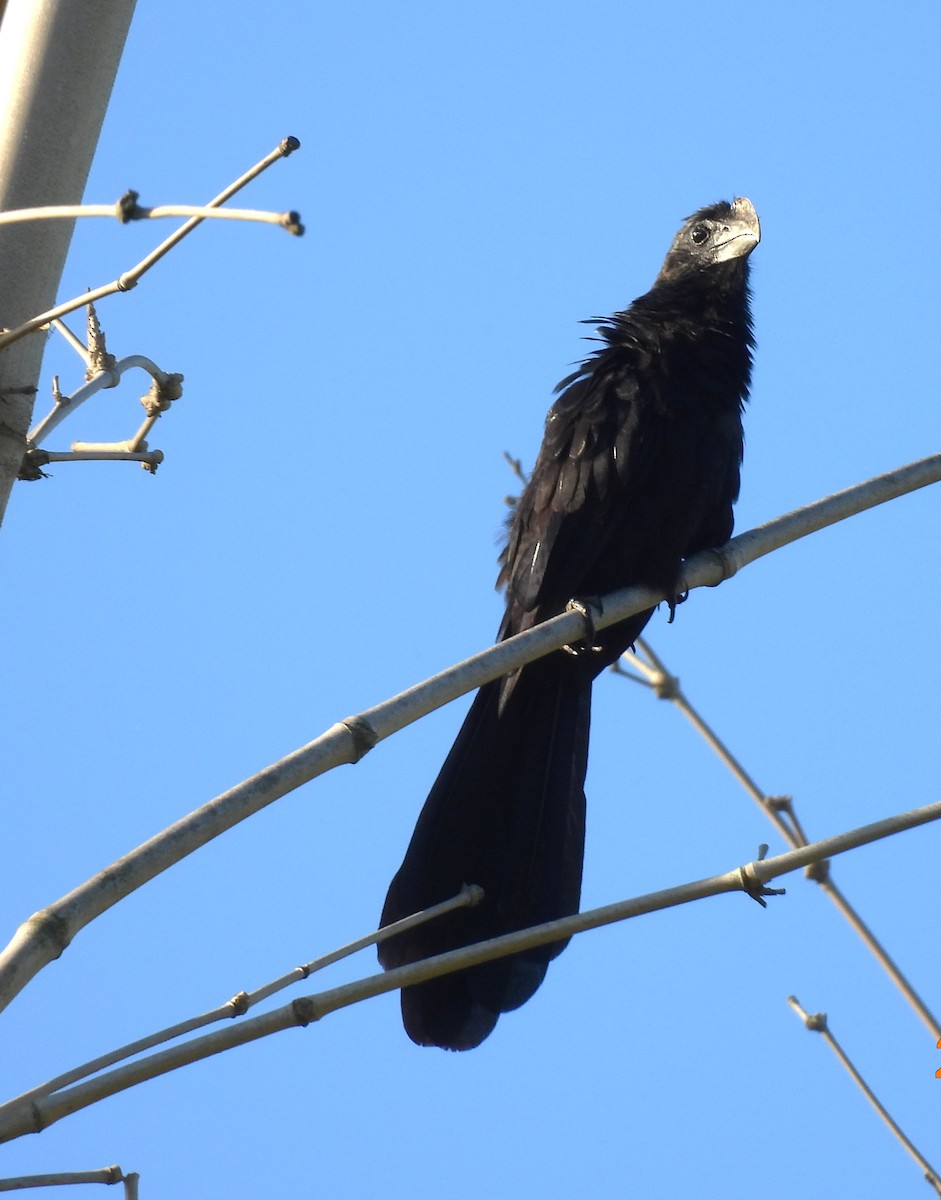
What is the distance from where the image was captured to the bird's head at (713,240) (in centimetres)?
518

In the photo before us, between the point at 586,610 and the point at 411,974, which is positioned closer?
the point at 411,974

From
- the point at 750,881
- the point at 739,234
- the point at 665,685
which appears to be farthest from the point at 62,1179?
the point at 739,234

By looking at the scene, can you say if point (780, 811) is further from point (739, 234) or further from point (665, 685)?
point (739, 234)

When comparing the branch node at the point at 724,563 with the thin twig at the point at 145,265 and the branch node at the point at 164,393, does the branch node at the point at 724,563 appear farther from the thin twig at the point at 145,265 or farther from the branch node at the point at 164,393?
the thin twig at the point at 145,265

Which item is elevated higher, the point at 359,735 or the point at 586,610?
the point at 586,610

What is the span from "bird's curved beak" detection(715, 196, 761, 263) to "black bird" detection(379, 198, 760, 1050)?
0.13 m

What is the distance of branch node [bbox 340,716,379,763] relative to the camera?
219cm

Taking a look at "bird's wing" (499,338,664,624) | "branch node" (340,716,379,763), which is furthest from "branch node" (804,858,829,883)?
"bird's wing" (499,338,664,624)

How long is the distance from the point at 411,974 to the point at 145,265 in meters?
1.08

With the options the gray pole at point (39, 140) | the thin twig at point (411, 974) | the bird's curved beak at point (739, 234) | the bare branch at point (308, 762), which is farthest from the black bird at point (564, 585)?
the gray pole at point (39, 140)

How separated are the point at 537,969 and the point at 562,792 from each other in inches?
24.5

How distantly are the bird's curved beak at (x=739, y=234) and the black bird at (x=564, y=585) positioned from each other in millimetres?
129

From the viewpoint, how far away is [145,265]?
1973mm

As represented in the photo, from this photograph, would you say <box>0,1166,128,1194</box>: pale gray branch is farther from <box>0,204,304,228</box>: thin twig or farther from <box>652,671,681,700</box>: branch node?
<box>652,671,681,700</box>: branch node
